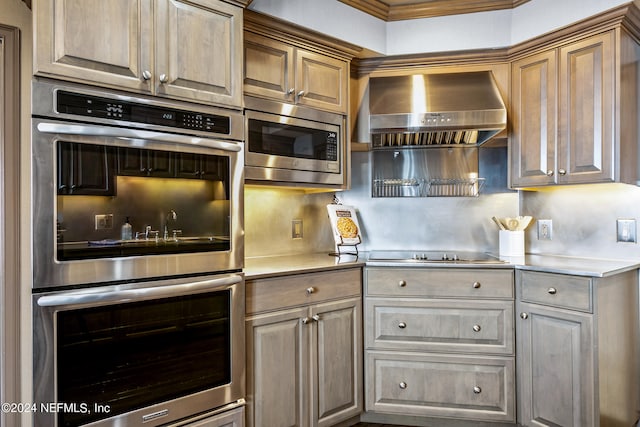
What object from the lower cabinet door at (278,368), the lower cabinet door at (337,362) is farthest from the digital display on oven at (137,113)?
the lower cabinet door at (337,362)

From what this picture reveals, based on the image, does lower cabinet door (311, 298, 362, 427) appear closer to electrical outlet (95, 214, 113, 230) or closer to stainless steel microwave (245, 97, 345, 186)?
stainless steel microwave (245, 97, 345, 186)

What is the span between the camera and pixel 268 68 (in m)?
2.28

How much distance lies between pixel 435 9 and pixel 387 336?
2064 mm

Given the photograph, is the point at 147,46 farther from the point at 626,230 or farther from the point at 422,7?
the point at 626,230

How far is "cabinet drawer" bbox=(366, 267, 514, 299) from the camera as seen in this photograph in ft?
7.74

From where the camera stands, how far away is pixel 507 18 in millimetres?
2674

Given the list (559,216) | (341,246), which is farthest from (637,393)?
(341,246)

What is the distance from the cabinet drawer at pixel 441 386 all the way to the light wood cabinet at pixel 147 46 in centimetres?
168

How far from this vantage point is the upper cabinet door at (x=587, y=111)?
7.34 ft

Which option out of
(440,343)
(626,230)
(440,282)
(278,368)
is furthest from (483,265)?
(278,368)

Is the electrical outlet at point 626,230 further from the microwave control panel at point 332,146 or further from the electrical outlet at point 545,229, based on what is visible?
the microwave control panel at point 332,146

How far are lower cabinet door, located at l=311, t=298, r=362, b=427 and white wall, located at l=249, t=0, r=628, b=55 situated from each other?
1592 millimetres

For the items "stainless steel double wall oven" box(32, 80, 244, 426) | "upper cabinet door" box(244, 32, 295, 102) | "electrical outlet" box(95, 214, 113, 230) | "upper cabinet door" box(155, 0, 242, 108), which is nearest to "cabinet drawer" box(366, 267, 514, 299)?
"stainless steel double wall oven" box(32, 80, 244, 426)

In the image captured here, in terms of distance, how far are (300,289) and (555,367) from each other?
4.42ft
